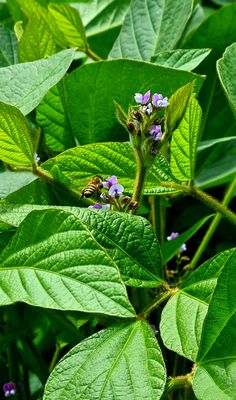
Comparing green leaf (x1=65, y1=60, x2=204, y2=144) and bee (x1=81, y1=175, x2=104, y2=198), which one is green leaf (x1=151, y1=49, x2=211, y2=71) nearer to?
green leaf (x1=65, y1=60, x2=204, y2=144)

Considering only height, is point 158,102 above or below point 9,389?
above

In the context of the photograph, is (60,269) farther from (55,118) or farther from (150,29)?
(150,29)

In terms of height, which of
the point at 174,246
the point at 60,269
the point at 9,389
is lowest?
the point at 9,389

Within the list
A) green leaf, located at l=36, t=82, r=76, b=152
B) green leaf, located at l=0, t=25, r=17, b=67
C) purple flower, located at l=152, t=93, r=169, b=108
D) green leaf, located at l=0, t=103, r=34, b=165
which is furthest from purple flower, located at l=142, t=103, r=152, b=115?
green leaf, located at l=0, t=25, r=17, b=67

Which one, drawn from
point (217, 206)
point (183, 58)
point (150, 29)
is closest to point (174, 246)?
point (217, 206)

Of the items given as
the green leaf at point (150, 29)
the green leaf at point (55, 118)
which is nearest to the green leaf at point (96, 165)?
the green leaf at point (55, 118)

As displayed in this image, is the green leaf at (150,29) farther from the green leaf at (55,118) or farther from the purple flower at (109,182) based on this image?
the purple flower at (109,182)
